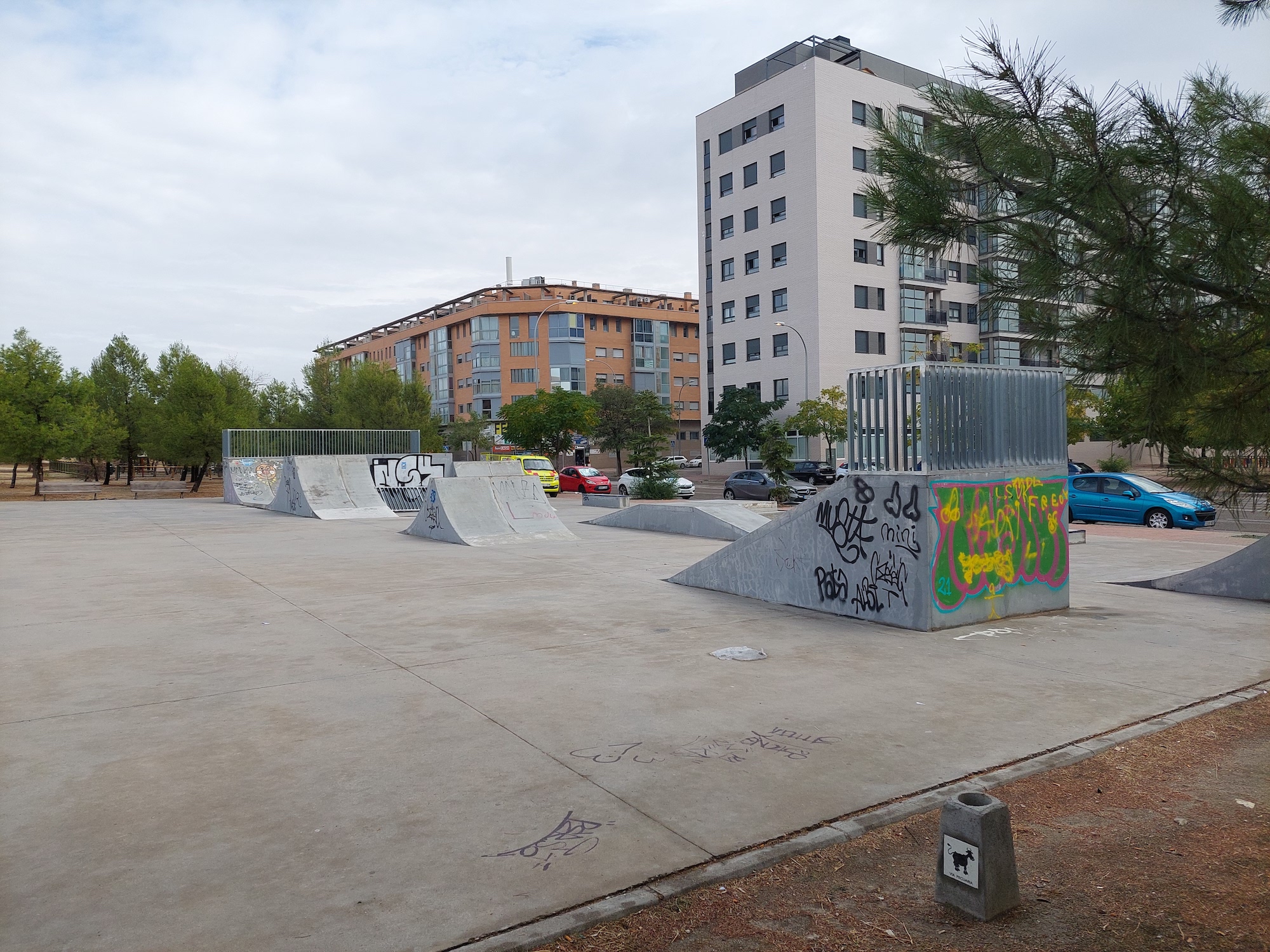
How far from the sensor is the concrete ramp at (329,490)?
24.8 meters

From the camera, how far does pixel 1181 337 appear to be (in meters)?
4.05

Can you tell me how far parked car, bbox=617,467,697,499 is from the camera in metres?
31.8

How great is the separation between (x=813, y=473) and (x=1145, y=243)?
3660 centimetres

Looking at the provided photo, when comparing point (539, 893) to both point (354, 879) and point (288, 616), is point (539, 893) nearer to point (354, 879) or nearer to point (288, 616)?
point (354, 879)

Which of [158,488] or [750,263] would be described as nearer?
[158,488]

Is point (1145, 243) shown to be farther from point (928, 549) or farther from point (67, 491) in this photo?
point (67, 491)

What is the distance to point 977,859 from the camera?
3.21m

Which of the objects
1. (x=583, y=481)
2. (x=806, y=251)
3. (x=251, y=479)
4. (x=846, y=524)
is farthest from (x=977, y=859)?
(x=806, y=251)

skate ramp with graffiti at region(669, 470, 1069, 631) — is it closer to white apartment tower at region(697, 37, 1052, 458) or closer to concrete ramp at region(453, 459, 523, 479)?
concrete ramp at region(453, 459, 523, 479)

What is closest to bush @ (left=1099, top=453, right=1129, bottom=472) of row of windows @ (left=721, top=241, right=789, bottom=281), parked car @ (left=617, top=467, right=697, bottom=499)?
parked car @ (left=617, top=467, right=697, bottom=499)

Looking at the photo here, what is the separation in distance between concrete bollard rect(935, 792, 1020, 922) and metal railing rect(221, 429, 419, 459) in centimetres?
3035

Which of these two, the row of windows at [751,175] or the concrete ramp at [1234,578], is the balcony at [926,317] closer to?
the row of windows at [751,175]

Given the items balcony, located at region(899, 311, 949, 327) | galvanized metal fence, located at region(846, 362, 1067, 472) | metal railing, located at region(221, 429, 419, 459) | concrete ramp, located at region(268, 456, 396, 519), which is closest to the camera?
galvanized metal fence, located at region(846, 362, 1067, 472)

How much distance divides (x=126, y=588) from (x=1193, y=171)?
11.7m
